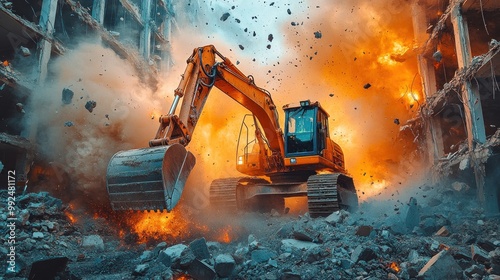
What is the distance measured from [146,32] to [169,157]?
2252cm

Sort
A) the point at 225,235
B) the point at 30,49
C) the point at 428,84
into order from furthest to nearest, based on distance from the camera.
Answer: the point at 30,49, the point at 428,84, the point at 225,235

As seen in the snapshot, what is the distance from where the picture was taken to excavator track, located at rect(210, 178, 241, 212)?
376 inches

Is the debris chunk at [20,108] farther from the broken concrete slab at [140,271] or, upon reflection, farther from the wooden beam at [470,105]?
the wooden beam at [470,105]

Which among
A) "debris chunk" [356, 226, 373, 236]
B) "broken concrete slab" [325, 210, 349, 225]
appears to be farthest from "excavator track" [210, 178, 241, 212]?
"debris chunk" [356, 226, 373, 236]

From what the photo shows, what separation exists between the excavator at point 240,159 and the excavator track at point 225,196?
0.03 meters

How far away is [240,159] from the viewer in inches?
405

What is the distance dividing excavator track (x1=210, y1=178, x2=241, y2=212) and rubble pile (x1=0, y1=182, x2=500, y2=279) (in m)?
1.13

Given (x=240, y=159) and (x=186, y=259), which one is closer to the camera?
(x=186, y=259)

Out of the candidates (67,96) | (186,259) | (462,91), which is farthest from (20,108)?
(462,91)

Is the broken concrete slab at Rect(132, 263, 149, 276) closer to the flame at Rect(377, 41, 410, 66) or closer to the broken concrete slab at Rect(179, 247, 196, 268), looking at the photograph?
the broken concrete slab at Rect(179, 247, 196, 268)

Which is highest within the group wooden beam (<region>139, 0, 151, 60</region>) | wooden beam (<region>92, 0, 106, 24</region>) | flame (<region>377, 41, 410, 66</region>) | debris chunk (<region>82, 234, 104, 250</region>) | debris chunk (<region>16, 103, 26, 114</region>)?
wooden beam (<region>139, 0, 151, 60</region>)

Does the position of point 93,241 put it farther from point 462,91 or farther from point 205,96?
point 462,91

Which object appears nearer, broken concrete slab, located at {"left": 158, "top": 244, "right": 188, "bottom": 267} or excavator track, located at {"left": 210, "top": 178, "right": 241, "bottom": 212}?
broken concrete slab, located at {"left": 158, "top": 244, "right": 188, "bottom": 267}

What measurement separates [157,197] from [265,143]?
5672mm
